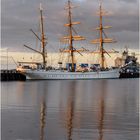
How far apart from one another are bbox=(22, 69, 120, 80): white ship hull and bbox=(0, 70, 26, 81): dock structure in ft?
6.65

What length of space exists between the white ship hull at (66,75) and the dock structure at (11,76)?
79.8 inches

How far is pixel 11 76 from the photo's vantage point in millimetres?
123750

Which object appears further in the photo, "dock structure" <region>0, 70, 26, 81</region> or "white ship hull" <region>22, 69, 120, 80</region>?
"white ship hull" <region>22, 69, 120, 80</region>

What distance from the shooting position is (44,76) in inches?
4998

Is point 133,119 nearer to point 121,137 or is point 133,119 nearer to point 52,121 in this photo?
point 52,121

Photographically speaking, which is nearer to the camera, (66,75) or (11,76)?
(11,76)

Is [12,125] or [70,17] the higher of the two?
[70,17]

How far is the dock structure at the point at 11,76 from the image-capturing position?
118188 mm

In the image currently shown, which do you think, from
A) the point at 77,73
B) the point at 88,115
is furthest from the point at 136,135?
the point at 77,73

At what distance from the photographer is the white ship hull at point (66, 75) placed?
4924 inches

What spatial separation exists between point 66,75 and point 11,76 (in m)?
18.6

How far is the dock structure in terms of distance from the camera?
118188 mm

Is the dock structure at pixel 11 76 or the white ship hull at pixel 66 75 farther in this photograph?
the white ship hull at pixel 66 75

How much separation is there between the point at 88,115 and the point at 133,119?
309 centimetres
